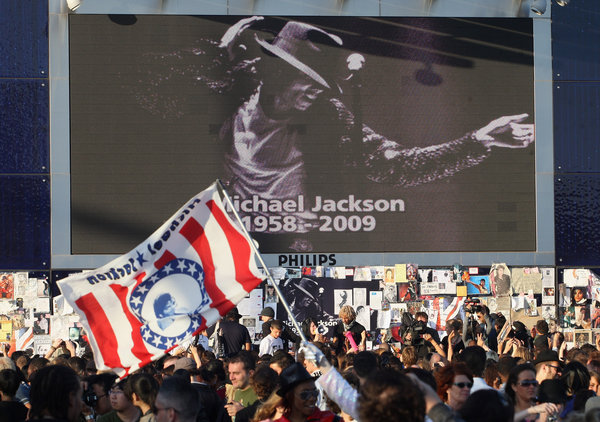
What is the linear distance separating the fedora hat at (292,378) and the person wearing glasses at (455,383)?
0.80m

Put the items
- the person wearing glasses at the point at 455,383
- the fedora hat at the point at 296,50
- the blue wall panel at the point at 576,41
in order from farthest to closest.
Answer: the blue wall panel at the point at 576,41 < the fedora hat at the point at 296,50 < the person wearing glasses at the point at 455,383

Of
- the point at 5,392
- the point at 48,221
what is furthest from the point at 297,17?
the point at 5,392

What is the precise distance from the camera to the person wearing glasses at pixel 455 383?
6227mm

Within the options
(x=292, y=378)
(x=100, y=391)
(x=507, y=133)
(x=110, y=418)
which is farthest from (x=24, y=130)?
(x=292, y=378)

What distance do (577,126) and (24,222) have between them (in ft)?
29.0

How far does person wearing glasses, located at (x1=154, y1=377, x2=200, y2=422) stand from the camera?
5543 mm

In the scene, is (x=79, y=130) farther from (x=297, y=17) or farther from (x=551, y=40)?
(x=551, y=40)

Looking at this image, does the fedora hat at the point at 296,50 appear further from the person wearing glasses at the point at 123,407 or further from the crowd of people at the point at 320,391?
the person wearing glasses at the point at 123,407

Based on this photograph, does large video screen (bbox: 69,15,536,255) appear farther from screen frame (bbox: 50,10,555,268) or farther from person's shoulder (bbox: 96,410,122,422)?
person's shoulder (bbox: 96,410,122,422)

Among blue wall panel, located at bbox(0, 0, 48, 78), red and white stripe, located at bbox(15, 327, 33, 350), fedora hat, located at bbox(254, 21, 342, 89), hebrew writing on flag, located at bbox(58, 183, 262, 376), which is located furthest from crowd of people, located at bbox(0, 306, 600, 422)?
blue wall panel, located at bbox(0, 0, 48, 78)

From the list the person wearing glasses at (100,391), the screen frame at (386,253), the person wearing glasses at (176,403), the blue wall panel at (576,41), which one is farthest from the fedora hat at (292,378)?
the blue wall panel at (576,41)

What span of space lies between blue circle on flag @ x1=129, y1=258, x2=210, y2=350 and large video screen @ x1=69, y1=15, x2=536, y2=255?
8425 millimetres

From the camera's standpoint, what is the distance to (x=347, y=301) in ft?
54.3

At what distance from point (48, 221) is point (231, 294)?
921 centimetres
